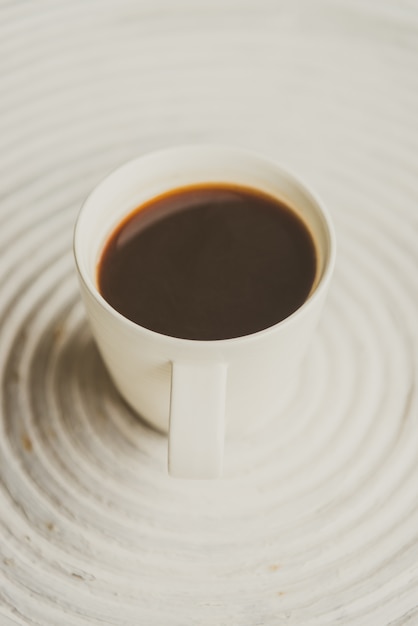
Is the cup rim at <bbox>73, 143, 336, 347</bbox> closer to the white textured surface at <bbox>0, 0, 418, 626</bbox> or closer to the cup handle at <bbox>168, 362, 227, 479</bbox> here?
the cup handle at <bbox>168, 362, 227, 479</bbox>

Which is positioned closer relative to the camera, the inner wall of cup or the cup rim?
the cup rim

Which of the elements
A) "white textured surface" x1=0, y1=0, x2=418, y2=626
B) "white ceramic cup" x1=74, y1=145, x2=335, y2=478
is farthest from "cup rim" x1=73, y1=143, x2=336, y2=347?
"white textured surface" x1=0, y1=0, x2=418, y2=626

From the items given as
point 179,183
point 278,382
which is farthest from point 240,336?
point 179,183

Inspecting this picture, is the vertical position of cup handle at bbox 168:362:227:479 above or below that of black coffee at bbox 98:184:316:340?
below

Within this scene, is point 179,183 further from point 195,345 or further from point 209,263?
point 195,345

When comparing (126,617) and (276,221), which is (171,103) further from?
(126,617)

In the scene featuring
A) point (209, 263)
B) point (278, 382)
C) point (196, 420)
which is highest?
point (209, 263)
